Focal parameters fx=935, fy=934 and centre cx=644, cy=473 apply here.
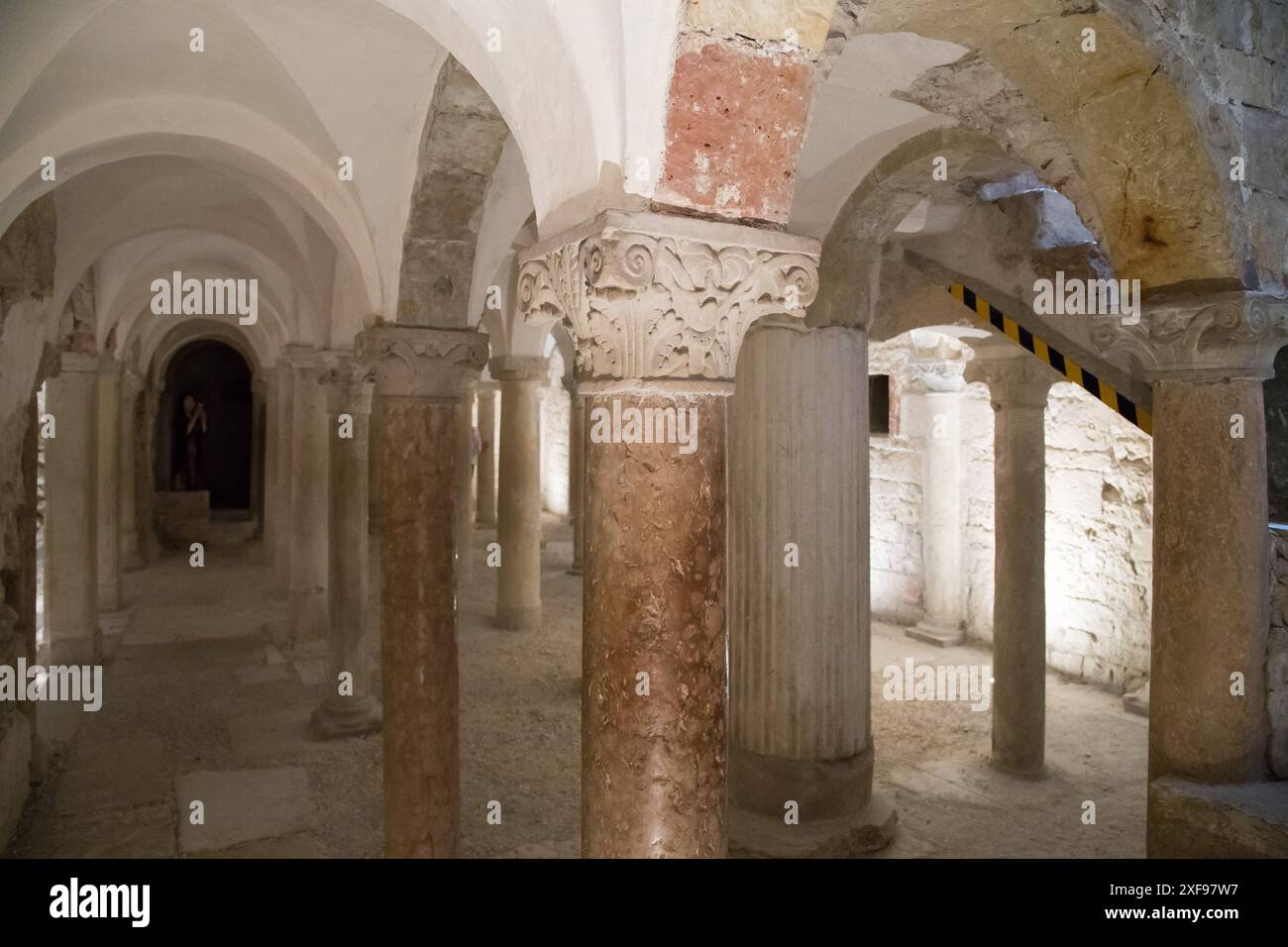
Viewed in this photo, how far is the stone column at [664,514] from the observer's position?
7.52 ft

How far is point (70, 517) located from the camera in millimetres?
7789

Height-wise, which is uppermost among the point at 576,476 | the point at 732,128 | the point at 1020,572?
the point at 732,128

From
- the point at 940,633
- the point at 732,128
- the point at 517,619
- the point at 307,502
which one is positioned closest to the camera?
the point at 732,128

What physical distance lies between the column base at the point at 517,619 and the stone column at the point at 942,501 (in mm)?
3961

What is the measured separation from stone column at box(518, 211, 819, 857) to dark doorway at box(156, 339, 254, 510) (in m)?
19.4

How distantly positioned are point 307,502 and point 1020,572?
20.1 feet

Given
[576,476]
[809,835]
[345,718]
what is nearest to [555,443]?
[576,476]

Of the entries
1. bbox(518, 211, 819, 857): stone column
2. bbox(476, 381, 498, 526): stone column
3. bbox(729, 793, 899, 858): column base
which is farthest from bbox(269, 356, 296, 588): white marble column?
bbox(518, 211, 819, 857): stone column

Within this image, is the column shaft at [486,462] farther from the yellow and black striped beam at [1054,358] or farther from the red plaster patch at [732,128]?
the red plaster patch at [732,128]

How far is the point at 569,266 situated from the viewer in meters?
2.38

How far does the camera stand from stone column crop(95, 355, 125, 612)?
10.1 m

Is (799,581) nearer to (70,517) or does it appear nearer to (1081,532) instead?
(1081,532)
